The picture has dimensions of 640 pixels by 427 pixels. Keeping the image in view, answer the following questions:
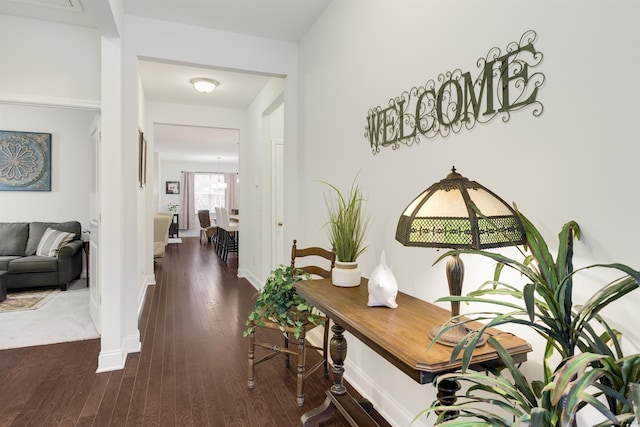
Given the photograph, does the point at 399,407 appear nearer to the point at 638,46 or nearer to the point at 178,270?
the point at 638,46

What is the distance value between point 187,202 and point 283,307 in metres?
11.1

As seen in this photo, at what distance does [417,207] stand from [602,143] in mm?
553

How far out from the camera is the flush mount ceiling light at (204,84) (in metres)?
4.31

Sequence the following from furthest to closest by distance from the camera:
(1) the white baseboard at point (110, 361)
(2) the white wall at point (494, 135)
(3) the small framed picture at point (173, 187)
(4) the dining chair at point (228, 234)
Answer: (3) the small framed picture at point (173, 187)
(4) the dining chair at point (228, 234)
(1) the white baseboard at point (110, 361)
(2) the white wall at point (494, 135)

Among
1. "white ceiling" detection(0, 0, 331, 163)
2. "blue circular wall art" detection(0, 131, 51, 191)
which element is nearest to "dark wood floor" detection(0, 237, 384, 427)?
"white ceiling" detection(0, 0, 331, 163)

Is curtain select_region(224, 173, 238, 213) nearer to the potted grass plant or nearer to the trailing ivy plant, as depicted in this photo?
the potted grass plant

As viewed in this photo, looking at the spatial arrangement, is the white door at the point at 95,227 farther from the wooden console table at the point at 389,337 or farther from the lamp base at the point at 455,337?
the lamp base at the point at 455,337

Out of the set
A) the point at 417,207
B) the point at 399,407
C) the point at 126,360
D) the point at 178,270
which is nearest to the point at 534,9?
the point at 417,207

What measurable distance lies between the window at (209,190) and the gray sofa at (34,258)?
7.83 metres

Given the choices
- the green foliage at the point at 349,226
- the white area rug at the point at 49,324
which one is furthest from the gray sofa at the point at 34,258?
the green foliage at the point at 349,226

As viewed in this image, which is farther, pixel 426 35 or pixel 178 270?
pixel 178 270

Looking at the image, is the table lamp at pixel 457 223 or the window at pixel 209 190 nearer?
the table lamp at pixel 457 223

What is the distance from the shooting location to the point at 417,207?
1.28 metres

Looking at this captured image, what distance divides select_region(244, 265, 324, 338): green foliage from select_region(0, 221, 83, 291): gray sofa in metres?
3.55
